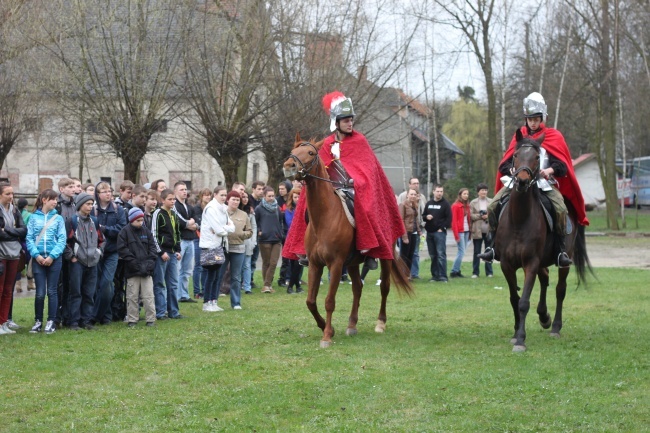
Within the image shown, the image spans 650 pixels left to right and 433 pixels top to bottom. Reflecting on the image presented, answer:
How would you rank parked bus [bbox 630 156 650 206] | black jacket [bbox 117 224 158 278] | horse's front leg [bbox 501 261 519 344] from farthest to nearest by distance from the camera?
1. parked bus [bbox 630 156 650 206]
2. black jacket [bbox 117 224 158 278]
3. horse's front leg [bbox 501 261 519 344]

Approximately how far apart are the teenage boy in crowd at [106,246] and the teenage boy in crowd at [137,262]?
218 millimetres

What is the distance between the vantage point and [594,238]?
38062 millimetres

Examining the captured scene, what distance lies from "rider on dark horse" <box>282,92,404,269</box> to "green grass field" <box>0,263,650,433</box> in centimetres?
116

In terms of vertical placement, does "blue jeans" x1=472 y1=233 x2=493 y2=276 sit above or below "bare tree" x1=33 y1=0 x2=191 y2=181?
below

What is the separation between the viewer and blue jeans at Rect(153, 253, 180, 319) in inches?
525

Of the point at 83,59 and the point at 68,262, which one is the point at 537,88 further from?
the point at 68,262

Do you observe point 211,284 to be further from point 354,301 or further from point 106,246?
point 354,301

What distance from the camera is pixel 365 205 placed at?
11.1 m

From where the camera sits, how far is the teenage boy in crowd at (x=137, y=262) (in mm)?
12461

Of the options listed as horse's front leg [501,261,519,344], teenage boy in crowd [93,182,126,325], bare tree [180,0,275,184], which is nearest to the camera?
horse's front leg [501,261,519,344]

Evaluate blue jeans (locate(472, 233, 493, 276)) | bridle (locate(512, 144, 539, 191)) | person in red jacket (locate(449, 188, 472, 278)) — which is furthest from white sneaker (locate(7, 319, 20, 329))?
person in red jacket (locate(449, 188, 472, 278))

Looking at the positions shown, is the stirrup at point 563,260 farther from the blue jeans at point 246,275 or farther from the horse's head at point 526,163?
the blue jeans at point 246,275

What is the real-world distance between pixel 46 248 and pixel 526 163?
629 centimetres

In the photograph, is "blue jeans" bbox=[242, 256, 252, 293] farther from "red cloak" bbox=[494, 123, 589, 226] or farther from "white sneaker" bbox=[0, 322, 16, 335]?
"red cloak" bbox=[494, 123, 589, 226]
